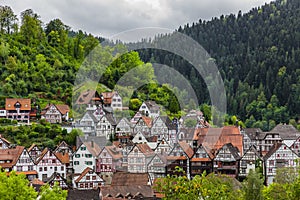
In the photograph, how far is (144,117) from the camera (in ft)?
176

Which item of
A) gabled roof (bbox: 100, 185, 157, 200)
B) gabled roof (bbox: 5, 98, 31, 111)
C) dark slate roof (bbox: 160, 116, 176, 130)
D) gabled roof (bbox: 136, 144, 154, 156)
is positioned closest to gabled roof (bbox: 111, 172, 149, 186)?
gabled roof (bbox: 100, 185, 157, 200)

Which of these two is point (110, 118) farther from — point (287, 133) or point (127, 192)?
point (127, 192)

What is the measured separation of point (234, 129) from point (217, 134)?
5.65 feet

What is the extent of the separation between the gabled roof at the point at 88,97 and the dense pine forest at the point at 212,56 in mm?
2397

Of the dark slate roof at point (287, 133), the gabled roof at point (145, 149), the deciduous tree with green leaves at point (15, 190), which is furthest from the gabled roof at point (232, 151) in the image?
the deciduous tree with green leaves at point (15, 190)

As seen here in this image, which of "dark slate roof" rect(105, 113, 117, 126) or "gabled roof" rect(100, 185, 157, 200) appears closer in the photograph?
Result: "gabled roof" rect(100, 185, 157, 200)

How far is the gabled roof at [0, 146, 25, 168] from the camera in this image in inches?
1678

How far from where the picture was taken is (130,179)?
38969mm

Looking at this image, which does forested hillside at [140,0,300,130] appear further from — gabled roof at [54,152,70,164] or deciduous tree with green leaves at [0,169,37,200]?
deciduous tree with green leaves at [0,169,37,200]

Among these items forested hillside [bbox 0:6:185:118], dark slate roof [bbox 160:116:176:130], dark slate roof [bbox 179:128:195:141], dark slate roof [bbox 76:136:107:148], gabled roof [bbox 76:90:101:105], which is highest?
forested hillside [bbox 0:6:185:118]

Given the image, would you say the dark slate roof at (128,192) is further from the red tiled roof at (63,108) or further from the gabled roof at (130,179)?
the red tiled roof at (63,108)

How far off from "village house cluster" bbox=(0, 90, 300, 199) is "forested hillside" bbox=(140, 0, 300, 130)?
A: 91.6ft

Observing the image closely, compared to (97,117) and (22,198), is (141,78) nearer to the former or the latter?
(97,117)

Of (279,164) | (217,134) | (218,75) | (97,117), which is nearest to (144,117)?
(97,117)
